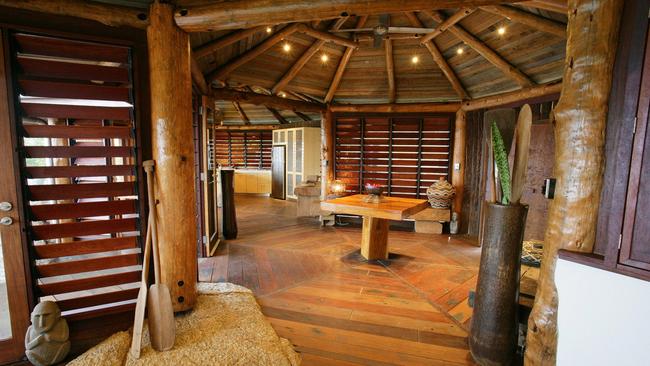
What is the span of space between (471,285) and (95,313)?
11.4 feet

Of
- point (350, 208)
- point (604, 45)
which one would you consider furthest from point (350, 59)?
point (604, 45)

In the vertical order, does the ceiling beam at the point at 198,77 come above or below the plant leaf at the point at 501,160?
above

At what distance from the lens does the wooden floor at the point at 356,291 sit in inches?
84.1

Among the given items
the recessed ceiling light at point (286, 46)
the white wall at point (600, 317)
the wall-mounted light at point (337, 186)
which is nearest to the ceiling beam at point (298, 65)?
the recessed ceiling light at point (286, 46)

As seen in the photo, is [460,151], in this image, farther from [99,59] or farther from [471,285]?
[99,59]

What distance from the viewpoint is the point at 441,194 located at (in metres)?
5.31

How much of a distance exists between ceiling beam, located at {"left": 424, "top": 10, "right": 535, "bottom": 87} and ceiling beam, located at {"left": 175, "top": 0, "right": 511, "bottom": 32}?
2252mm

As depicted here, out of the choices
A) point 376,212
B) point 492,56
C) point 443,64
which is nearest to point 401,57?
point 443,64

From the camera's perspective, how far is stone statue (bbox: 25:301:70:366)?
1848mm

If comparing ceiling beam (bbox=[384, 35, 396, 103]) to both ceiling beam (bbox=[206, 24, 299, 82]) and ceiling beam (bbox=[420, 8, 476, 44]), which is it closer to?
ceiling beam (bbox=[420, 8, 476, 44])

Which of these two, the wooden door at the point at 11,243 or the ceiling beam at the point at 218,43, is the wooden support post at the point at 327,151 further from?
the wooden door at the point at 11,243

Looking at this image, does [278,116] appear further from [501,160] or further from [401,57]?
[501,160]

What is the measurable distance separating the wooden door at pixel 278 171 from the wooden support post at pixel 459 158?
192 inches

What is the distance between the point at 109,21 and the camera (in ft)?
7.04
